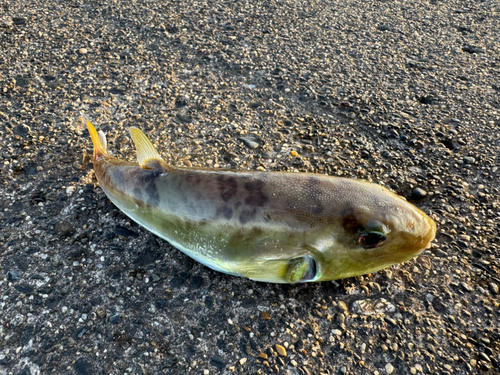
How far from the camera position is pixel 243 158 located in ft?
10.8

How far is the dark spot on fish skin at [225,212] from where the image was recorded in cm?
216

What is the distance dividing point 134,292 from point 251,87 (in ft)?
8.05

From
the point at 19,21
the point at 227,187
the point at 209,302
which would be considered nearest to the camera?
the point at 227,187

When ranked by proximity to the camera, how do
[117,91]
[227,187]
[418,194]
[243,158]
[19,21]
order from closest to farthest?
[227,187] < [418,194] < [243,158] < [117,91] < [19,21]

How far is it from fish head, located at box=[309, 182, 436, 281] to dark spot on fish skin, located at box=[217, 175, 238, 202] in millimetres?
534

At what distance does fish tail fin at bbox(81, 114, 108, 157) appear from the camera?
9.89 feet

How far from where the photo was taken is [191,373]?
6.91 feet

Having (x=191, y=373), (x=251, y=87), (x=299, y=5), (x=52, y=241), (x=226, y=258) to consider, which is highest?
(x=299, y=5)

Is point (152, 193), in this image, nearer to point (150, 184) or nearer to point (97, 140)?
point (150, 184)

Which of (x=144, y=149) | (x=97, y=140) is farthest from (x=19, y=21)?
(x=144, y=149)

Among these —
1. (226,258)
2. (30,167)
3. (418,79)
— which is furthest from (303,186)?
(418,79)

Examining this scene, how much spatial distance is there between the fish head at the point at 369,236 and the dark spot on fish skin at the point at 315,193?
4.5 inches

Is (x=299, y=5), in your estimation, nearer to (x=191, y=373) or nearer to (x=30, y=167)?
(x=30, y=167)

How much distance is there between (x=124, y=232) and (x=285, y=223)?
4.18 ft
